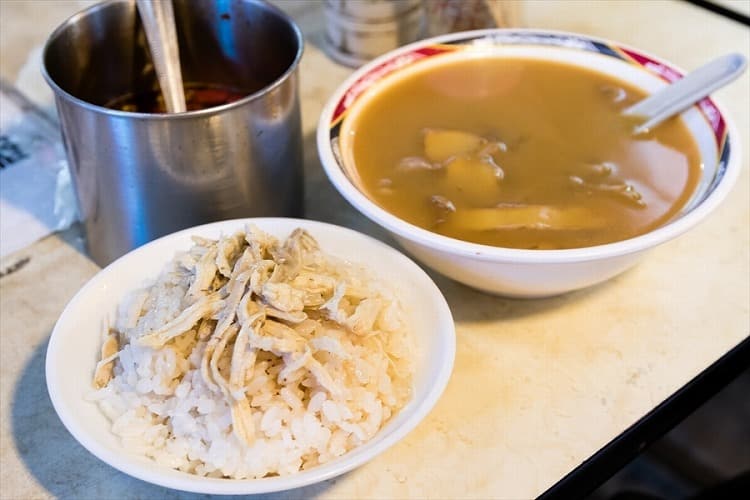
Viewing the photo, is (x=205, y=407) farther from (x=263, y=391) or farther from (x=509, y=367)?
(x=509, y=367)

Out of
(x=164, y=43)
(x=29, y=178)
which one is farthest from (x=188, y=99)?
(x=29, y=178)

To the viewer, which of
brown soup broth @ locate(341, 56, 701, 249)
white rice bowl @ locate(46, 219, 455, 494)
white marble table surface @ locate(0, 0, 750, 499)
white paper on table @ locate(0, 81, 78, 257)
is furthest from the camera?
white paper on table @ locate(0, 81, 78, 257)

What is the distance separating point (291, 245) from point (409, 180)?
0.22 meters

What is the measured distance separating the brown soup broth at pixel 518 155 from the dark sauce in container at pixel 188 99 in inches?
8.4

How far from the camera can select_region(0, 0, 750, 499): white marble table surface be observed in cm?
76

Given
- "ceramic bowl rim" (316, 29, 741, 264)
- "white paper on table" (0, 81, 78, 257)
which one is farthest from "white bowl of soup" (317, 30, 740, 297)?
"white paper on table" (0, 81, 78, 257)

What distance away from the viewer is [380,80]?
3.59 ft

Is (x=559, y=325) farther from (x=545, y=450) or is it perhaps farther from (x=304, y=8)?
(x=304, y=8)

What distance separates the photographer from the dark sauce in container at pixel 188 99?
1.09 metres

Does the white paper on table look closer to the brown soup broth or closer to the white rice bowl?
the white rice bowl

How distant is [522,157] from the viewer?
1019 mm

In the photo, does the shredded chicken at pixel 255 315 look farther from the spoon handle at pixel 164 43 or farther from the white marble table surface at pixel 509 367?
the spoon handle at pixel 164 43

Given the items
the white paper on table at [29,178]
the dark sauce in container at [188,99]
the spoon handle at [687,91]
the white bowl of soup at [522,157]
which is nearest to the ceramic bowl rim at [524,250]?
the white bowl of soup at [522,157]

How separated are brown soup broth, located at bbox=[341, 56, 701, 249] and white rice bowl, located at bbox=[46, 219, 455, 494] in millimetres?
135
